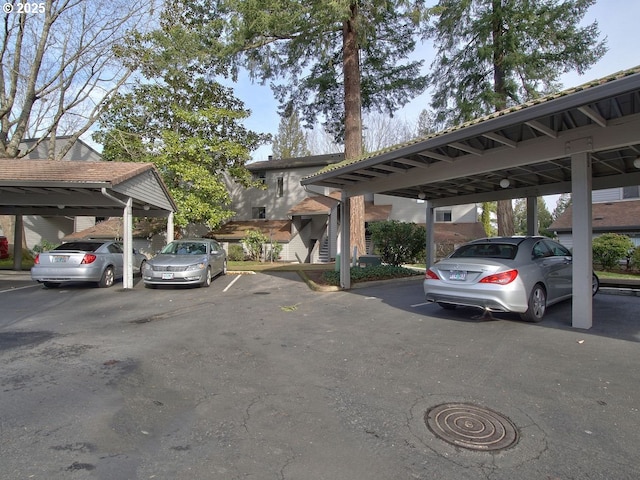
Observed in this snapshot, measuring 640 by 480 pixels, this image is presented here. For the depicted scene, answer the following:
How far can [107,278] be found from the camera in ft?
37.8

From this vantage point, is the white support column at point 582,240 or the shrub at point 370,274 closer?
the white support column at point 582,240

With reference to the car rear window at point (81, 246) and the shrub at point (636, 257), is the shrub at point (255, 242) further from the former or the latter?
the shrub at point (636, 257)

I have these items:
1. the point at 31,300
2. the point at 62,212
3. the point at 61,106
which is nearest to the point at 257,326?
the point at 31,300

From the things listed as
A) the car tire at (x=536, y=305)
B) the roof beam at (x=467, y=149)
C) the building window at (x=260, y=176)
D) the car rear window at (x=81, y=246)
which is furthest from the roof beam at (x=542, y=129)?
the building window at (x=260, y=176)

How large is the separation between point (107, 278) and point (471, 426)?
1155 centimetres

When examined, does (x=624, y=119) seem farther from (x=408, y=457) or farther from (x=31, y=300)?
(x=31, y=300)

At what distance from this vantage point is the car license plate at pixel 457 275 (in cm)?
637

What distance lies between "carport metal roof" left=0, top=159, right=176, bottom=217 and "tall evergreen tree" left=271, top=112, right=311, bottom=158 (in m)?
30.1

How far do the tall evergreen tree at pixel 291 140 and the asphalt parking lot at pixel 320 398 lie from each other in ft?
127

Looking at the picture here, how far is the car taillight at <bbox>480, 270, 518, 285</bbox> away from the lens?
19.5 ft

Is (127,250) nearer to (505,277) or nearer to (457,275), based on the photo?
(457,275)

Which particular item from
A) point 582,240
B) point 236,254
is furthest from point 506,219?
point 236,254

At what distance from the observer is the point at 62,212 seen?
1564 centimetres

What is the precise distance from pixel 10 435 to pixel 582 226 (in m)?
7.42
